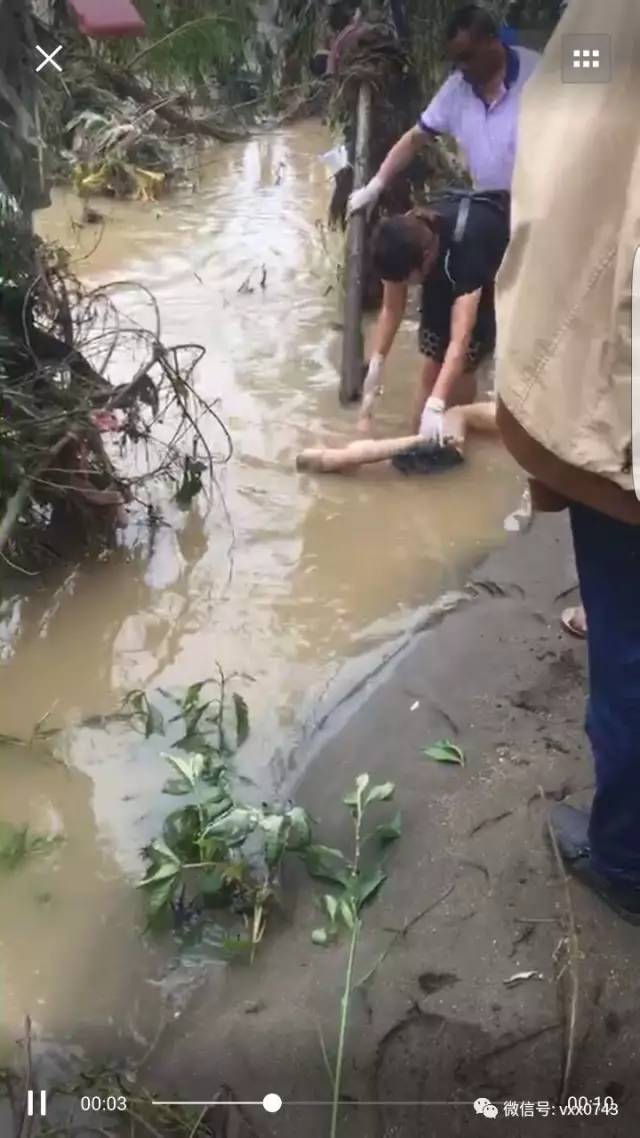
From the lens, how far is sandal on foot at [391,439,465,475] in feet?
6.42

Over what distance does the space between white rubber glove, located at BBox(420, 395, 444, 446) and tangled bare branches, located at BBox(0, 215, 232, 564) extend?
Result: 385 mm

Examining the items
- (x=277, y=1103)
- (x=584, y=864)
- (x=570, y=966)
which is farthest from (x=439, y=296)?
(x=277, y=1103)

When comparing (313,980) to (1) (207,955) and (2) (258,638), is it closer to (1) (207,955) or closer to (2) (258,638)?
(1) (207,955)

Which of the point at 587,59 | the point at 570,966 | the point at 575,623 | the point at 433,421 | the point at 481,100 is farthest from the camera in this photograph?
the point at 433,421

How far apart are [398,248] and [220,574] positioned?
2.01 feet

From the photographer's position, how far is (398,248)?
1.83m

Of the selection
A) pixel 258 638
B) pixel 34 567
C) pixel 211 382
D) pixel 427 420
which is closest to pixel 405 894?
pixel 258 638

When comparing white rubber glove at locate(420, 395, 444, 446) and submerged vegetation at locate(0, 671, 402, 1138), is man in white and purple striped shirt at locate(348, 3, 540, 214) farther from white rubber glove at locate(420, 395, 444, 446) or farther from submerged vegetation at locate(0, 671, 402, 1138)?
submerged vegetation at locate(0, 671, 402, 1138)

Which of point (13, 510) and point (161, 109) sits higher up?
point (161, 109)

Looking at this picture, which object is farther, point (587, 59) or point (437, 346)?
point (437, 346)

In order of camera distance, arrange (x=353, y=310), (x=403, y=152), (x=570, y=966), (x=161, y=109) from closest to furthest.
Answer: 1. (x=570, y=966)
2. (x=161, y=109)
3. (x=403, y=152)
4. (x=353, y=310)

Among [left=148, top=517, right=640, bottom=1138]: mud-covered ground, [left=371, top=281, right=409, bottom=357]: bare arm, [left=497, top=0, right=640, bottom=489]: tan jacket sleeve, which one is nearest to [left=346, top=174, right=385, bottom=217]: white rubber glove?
[left=371, top=281, right=409, bottom=357]: bare arm

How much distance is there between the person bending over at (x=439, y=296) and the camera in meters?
1.54
